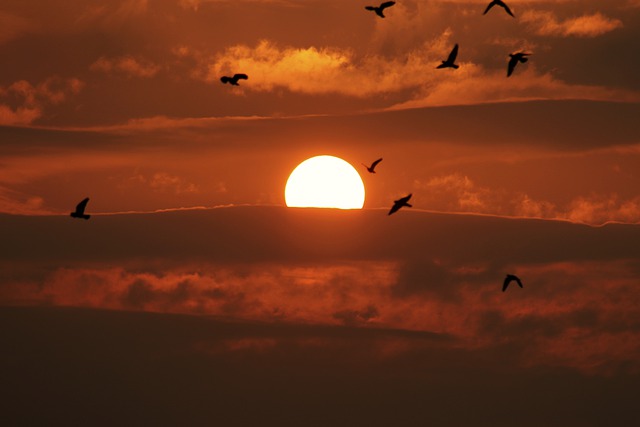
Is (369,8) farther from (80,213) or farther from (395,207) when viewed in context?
(80,213)

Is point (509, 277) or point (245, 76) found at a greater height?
point (245, 76)

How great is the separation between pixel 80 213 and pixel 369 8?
3223 centimetres

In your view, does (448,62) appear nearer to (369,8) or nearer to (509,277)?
(369,8)

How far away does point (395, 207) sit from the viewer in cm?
9600

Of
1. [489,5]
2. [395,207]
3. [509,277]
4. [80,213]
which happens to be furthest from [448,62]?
[80,213]

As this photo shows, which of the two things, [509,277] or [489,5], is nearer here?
[489,5]

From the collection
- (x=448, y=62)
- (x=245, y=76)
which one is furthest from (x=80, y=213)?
(x=448, y=62)

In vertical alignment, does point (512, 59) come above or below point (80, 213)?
above

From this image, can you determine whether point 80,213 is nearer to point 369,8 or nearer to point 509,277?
point 369,8

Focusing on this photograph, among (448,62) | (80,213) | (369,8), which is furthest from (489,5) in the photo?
(80,213)

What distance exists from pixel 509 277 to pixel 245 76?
30.6m

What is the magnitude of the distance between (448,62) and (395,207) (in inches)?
538

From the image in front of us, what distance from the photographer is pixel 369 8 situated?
97438mm

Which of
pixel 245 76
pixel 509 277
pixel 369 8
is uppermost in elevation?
pixel 369 8
